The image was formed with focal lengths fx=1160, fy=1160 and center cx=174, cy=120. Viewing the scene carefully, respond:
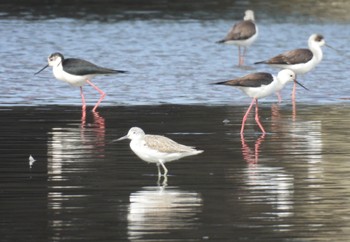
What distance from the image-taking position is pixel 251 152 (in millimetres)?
15672

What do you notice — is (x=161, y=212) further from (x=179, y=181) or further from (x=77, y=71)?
(x=77, y=71)

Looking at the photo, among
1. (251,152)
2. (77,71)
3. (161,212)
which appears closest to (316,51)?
(77,71)

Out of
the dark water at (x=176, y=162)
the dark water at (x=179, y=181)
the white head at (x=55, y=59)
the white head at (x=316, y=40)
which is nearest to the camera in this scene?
the dark water at (x=179, y=181)

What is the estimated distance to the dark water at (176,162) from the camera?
11.1 meters

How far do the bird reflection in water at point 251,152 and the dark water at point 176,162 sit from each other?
19 mm

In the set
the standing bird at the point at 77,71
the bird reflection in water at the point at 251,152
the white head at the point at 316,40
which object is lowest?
the bird reflection in water at the point at 251,152

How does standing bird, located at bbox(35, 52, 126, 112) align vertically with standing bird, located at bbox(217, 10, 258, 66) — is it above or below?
below

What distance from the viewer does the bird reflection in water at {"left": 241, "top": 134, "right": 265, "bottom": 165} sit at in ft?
48.9

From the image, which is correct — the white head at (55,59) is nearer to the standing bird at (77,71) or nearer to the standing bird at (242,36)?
the standing bird at (77,71)

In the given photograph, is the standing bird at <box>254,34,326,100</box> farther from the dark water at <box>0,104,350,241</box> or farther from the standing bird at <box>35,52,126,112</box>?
the dark water at <box>0,104,350,241</box>

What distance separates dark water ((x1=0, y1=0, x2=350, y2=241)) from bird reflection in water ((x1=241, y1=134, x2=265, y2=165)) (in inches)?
0.8

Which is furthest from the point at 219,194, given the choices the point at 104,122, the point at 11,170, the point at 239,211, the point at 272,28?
the point at 272,28

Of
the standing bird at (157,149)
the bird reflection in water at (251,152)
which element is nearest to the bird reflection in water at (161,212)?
the standing bird at (157,149)

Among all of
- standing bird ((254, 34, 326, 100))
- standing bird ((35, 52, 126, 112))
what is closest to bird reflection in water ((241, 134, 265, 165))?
standing bird ((35, 52, 126, 112))
